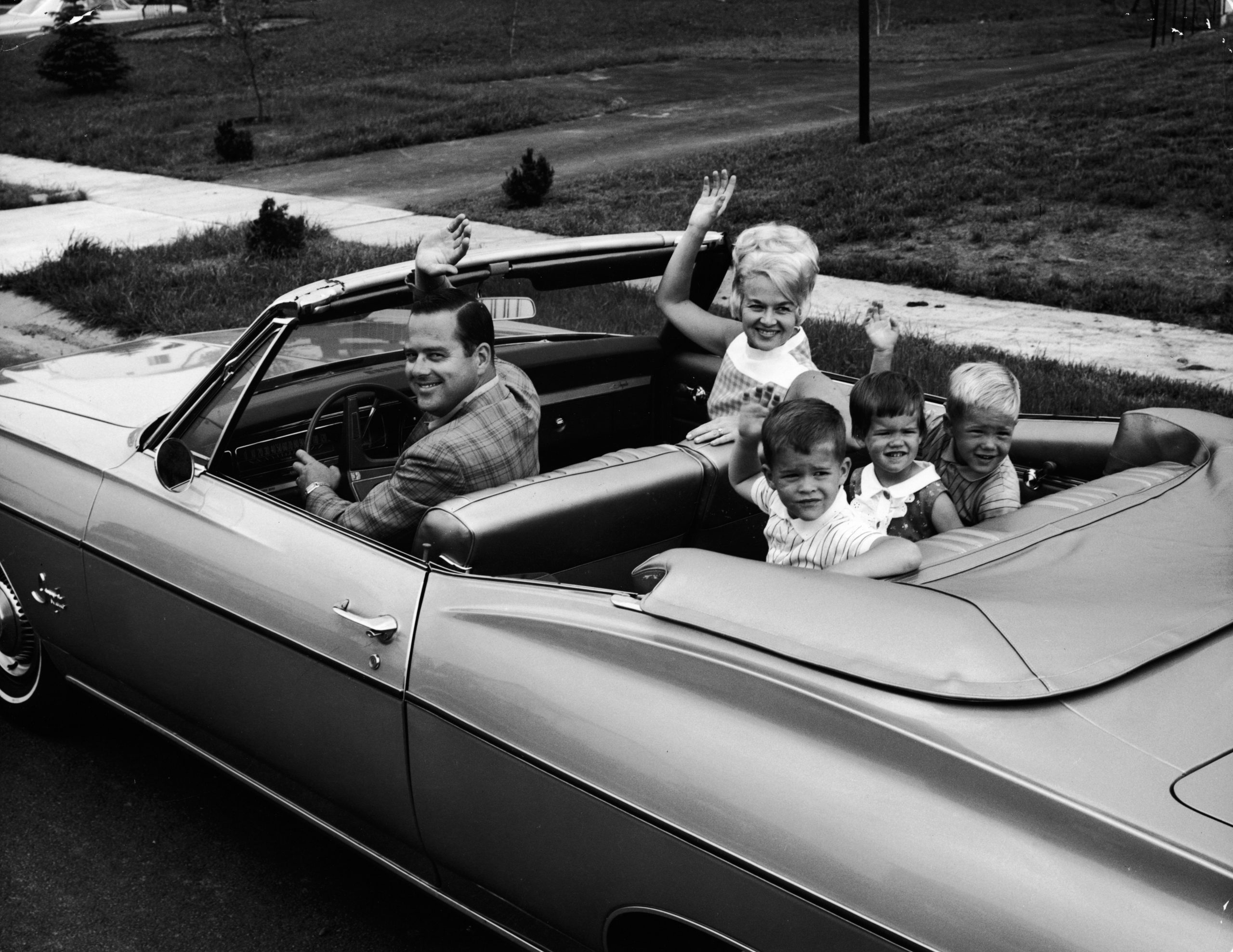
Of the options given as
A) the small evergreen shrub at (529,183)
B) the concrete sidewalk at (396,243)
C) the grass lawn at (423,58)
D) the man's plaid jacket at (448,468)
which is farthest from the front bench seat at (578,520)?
the grass lawn at (423,58)

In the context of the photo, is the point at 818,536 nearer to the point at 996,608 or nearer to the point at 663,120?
the point at 996,608

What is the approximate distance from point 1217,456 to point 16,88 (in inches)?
939

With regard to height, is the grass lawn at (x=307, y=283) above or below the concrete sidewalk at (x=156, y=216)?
below

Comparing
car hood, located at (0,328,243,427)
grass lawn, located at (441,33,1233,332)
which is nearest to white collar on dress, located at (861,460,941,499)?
car hood, located at (0,328,243,427)

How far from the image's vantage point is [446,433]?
2.99 meters

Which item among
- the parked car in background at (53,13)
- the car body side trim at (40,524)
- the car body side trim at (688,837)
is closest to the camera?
the car body side trim at (688,837)

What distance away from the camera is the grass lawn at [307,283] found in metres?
6.00

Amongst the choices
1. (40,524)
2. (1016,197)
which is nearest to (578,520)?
(40,524)

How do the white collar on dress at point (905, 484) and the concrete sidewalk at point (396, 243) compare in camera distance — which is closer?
the white collar on dress at point (905, 484)

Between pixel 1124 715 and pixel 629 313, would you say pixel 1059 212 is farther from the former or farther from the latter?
pixel 1124 715

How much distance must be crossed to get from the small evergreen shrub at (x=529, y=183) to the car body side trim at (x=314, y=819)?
856 centimetres

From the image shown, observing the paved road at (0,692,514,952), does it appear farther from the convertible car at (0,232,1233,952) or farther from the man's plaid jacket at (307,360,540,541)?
the man's plaid jacket at (307,360,540,541)

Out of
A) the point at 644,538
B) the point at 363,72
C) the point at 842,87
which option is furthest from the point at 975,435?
the point at 363,72

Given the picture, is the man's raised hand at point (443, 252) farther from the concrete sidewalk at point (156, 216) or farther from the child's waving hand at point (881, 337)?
the concrete sidewalk at point (156, 216)
